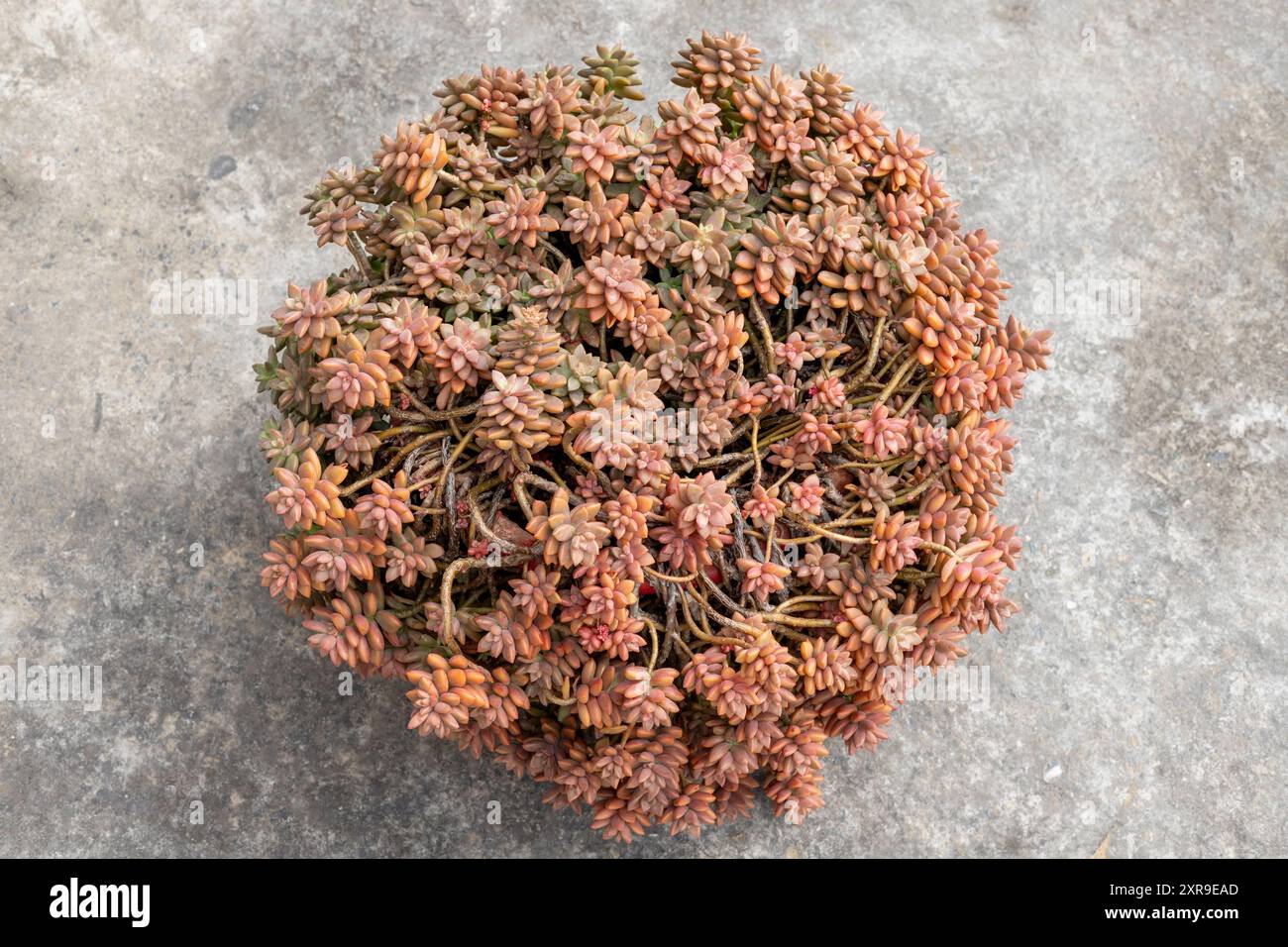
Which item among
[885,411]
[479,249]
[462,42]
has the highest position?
[462,42]

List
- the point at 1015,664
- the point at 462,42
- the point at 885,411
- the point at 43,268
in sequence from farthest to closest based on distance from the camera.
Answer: the point at 462,42 → the point at 43,268 → the point at 1015,664 → the point at 885,411

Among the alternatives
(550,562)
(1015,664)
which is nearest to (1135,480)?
(1015,664)

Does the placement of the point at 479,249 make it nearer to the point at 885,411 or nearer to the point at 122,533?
the point at 885,411

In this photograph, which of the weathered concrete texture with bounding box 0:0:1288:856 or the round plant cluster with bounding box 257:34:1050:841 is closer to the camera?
the round plant cluster with bounding box 257:34:1050:841
